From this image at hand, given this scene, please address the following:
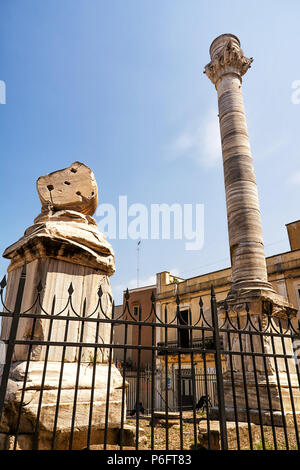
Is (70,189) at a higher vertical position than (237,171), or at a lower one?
lower

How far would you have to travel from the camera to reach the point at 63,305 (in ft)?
11.0

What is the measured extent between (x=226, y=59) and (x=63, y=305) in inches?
388

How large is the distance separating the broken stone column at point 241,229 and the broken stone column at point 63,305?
2.98m

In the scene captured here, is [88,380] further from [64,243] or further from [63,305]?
[64,243]

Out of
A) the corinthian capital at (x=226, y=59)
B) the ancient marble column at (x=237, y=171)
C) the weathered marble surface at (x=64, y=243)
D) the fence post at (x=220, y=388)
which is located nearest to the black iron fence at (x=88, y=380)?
the fence post at (x=220, y=388)

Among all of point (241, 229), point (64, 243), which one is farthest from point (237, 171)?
point (64, 243)

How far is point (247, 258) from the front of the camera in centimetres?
756

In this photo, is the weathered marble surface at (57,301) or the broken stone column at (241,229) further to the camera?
the broken stone column at (241,229)

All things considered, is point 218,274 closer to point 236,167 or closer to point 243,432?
point 236,167

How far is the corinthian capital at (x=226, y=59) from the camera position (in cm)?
1014

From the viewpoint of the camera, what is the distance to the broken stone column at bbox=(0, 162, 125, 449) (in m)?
2.66

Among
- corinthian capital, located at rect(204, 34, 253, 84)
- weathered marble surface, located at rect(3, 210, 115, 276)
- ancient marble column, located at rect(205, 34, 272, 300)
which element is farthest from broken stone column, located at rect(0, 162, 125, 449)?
corinthian capital, located at rect(204, 34, 253, 84)

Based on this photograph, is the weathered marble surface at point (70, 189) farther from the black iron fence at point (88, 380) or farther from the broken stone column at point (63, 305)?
the black iron fence at point (88, 380)

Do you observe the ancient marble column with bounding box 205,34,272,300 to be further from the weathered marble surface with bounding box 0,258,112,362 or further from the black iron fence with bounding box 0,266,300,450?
the weathered marble surface with bounding box 0,258,112,362
